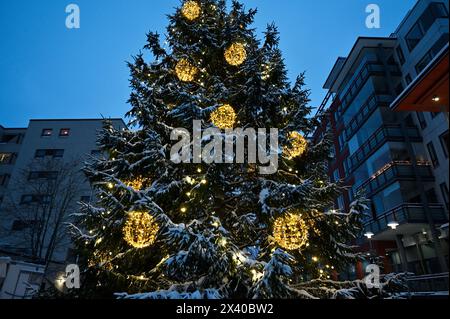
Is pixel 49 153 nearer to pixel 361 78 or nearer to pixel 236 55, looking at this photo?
pixel 236 55

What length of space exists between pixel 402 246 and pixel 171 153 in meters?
20.9

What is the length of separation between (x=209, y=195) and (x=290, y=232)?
6.40 feet

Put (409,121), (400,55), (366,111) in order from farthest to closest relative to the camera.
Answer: (366,111) < (400,55) < (409,121)

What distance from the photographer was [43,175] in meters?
27.2

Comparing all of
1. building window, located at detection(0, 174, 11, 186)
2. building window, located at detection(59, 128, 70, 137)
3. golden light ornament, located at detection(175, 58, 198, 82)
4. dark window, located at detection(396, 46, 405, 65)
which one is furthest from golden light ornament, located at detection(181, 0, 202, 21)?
building window, located at detection(0, 174, 11, 186)

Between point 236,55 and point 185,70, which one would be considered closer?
point 185,70

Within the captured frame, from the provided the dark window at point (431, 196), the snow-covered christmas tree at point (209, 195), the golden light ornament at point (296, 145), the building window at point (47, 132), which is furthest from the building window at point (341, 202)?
the building window at point (47, 132)

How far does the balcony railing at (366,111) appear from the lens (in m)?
22.1

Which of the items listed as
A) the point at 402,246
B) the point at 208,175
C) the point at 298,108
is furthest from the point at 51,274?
the point at 402,246

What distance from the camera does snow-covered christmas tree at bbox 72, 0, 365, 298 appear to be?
4.62 m

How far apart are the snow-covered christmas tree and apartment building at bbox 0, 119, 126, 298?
635 inches

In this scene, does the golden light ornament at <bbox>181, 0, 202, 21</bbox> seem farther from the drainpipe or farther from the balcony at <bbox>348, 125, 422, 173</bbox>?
the balcony at <bbox>348, 125, 422, 173</bbox>

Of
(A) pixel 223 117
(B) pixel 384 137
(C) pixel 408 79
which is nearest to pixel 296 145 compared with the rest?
(A) pixel 223 117
